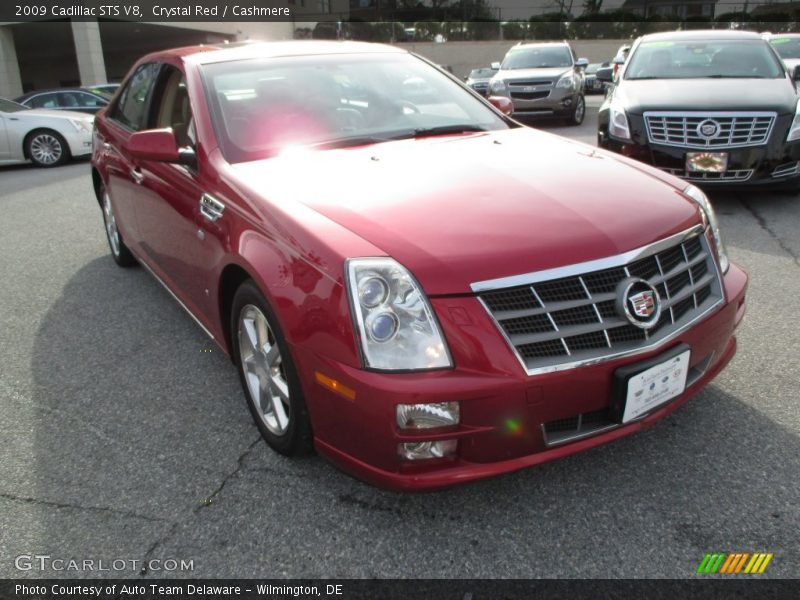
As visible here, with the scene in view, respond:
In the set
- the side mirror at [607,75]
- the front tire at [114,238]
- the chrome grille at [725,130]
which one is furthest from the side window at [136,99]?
the side mirror at [607,75]

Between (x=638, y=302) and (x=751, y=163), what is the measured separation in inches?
164

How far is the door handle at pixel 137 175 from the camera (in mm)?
3645

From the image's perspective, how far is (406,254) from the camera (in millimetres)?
1990

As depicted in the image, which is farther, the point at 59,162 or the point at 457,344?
the point at 59,162

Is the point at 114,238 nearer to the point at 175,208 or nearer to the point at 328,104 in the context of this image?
the point at 175,208

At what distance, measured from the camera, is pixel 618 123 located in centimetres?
597

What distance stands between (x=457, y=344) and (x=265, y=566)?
3.04ft

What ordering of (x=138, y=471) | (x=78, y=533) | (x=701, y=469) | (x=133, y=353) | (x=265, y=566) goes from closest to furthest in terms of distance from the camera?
(x=265, y=566) < (x=78, y=533) < (x=701, y=469) < (x=138, y=471) < (x=133, y=353)

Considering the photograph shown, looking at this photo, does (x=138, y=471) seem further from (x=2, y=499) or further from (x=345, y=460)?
(x=345, y=460)

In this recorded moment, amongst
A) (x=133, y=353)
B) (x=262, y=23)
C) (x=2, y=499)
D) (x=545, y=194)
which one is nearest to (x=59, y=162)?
(x=133, y=353)

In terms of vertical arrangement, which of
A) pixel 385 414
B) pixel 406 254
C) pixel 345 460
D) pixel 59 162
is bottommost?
pixel 59 162

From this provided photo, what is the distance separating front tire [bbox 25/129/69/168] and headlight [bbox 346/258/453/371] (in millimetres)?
10957

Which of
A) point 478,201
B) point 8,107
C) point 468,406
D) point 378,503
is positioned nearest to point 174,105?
point 478,201

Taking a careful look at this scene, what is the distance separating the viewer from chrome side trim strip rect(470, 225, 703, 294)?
1930 millimetres
